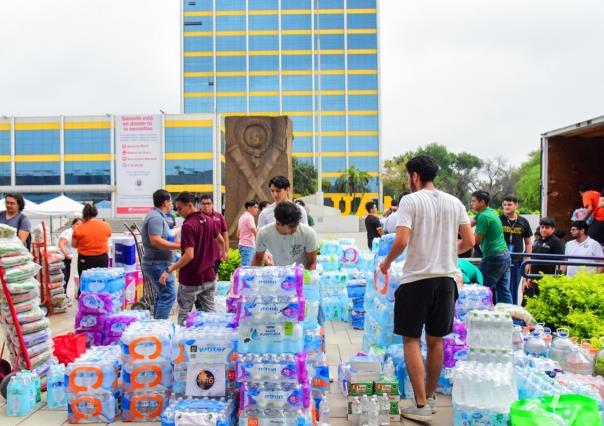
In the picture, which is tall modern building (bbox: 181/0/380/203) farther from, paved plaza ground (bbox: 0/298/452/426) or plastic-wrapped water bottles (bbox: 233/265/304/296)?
plastic-wrapped water bottles (bbox: 233/265/304/296)

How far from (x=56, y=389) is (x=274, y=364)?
2.20 metres

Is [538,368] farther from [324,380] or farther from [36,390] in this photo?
[36,390]

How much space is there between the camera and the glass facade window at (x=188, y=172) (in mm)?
51562

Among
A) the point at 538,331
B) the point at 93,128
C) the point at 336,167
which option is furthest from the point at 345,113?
the point at 538,331

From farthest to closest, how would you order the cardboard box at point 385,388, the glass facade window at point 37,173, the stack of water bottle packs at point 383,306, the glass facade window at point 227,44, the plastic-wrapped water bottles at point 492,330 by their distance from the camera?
the glass facade window at point 227,44 → the glass facade window at point 37,173 → the stack of water bottle packs at point 383,306 → the cardboard box at point 385,388 → the plastic-wrapped water bottles at point 492,330

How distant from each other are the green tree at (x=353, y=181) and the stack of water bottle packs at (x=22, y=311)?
185 ft

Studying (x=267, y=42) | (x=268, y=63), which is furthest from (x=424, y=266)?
(x=267, y=42)

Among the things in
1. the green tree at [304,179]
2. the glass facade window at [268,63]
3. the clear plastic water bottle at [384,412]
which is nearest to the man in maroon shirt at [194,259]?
the clear plastic water bottle at [384,412]

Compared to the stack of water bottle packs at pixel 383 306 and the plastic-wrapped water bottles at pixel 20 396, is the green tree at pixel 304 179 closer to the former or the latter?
the stack of water bottle packs at pixel 383 306

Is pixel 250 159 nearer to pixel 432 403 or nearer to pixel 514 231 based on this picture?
pixel 514 231

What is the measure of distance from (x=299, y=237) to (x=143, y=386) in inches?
70.8

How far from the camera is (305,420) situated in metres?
3.97

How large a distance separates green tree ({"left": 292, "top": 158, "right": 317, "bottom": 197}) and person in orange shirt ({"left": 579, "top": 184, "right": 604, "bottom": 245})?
55.1 metres

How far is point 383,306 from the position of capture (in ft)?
17.7
